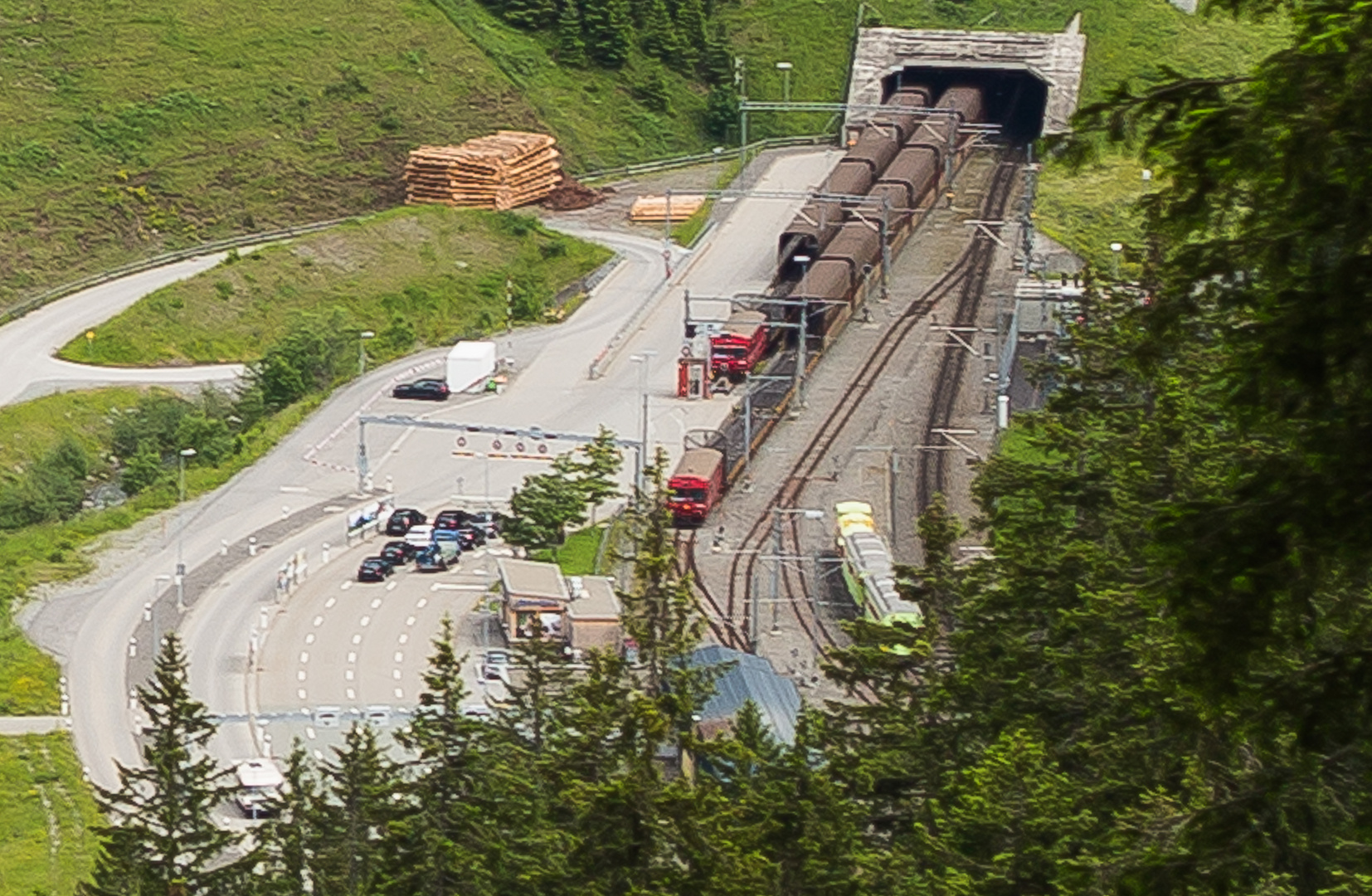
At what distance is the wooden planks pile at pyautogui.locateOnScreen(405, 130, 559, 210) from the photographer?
99.2m

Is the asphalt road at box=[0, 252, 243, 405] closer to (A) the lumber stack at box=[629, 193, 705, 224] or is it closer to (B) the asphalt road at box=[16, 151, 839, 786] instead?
(B) the asphalt road at box=[16, 151, 839, 786]

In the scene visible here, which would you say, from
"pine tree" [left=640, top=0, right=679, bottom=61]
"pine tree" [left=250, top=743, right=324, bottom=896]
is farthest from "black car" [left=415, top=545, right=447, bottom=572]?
"pine tree" [left=640, top=0, right=679, bottom=61]

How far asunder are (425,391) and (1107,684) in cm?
5426

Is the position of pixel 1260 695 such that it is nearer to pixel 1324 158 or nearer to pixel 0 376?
pixel 1324 158

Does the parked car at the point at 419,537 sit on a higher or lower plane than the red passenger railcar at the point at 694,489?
lower

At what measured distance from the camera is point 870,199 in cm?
8181

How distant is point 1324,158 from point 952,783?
15.7m

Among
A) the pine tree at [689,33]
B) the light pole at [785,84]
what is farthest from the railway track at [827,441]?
the pine tree at [689,33]

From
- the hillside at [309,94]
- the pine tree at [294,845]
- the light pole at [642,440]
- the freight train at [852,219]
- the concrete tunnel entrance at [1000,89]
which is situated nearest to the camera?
the pine tree at [294,845]

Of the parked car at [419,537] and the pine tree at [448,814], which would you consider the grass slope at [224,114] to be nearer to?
the parked car at [419,537]

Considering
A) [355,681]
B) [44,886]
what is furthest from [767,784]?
[355,681]

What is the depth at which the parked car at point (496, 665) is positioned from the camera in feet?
183

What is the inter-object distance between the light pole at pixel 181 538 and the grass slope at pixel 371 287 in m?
11.7

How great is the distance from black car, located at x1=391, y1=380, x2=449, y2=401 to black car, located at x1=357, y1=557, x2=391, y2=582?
14.4 m
